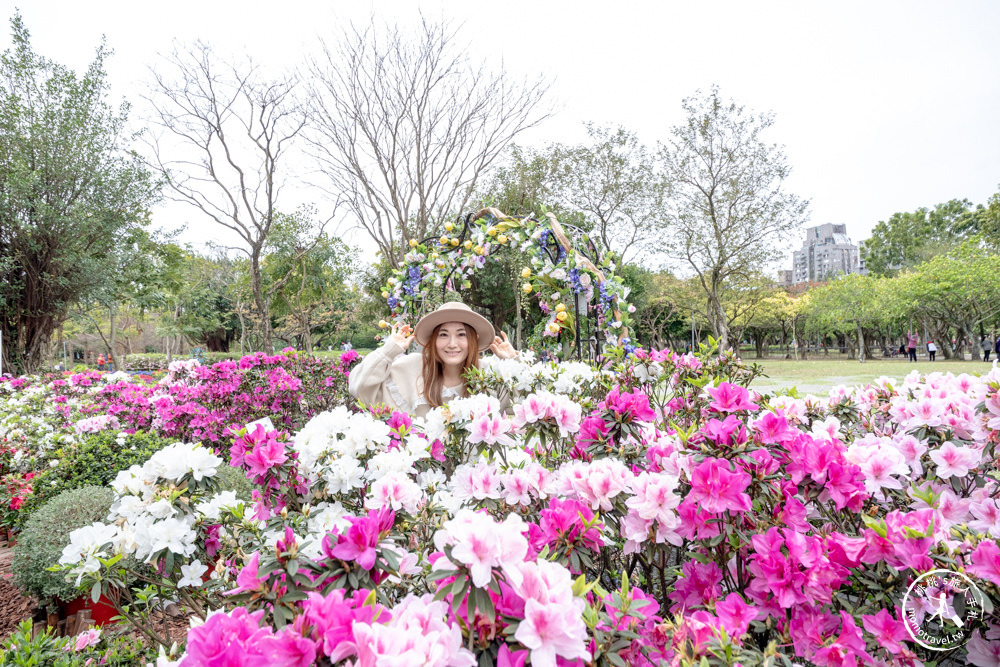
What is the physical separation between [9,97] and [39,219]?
250cm

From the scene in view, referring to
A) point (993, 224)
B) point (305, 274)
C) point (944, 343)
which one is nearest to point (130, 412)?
point (305, 274)

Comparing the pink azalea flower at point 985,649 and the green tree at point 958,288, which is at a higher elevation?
the green tree at point 958,288

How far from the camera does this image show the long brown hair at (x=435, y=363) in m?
3.38

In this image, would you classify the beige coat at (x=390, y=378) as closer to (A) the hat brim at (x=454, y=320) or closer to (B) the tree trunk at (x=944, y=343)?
(A) the hat brim at (x=454, y=320)

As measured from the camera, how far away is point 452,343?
11.0ft

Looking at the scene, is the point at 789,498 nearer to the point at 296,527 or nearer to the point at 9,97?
the point at 296,527

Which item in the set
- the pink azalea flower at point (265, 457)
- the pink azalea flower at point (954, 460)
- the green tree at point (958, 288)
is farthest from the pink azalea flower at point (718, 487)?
the green tree at point (958, 288)

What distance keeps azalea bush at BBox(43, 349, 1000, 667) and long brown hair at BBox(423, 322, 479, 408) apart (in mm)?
1682

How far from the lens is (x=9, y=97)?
385 inches

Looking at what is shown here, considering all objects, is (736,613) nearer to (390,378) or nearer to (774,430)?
(774,430)

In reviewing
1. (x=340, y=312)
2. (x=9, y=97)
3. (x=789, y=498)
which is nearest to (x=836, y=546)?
(x=789, y=498)

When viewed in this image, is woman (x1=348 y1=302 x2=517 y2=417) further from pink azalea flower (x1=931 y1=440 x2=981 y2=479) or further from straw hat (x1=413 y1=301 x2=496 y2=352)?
pink azalea flower (x1=931 y1=440 x2=981 y2=479)

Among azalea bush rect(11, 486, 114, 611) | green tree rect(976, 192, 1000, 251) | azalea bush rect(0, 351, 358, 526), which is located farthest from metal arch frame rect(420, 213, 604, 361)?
green tree rect(976, 192, 1000, 251)

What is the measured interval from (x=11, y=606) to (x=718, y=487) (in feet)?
12.7
